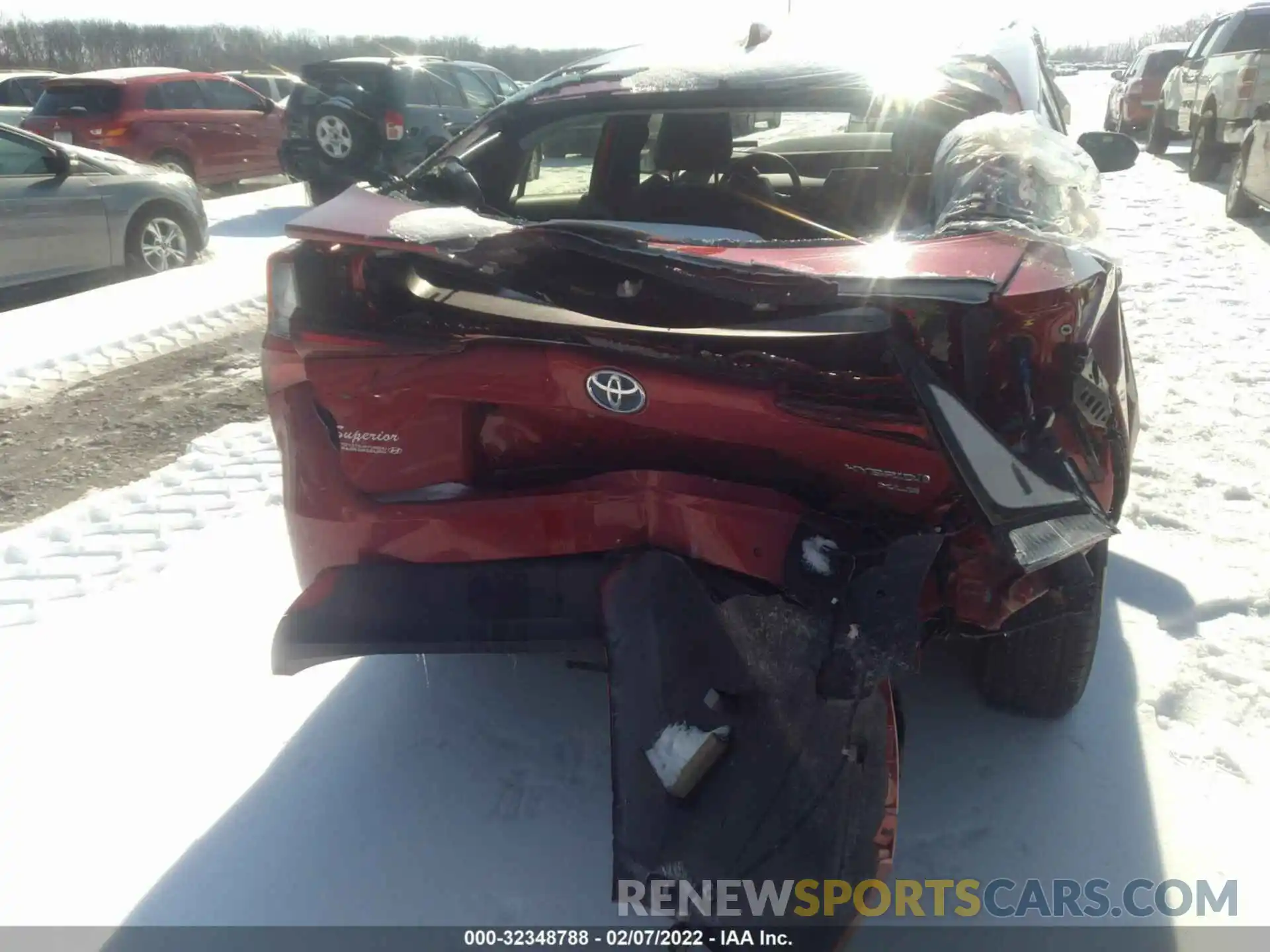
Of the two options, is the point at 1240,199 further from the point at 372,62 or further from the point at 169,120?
the point at 169,120

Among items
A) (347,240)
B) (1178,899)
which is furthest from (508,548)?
(1178,899)

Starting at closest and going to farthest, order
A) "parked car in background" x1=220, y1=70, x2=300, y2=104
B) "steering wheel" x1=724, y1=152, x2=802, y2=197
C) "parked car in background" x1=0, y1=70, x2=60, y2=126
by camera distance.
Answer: "steering wheel" x1=724, y1=152, x2=802, y2=197, "parked car in background" x1=0, y1=70, x2=60, y2=126, "parked car in background" x1=220, y1=70, x2=300, y2=104

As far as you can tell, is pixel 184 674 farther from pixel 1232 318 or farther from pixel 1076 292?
pixel 1232 318

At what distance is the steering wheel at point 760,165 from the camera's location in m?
3.25

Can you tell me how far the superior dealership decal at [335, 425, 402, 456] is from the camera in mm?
2088

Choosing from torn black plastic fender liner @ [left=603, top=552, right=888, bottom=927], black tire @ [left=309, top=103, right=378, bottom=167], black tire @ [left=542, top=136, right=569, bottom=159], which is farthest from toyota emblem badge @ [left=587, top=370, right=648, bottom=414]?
black tire @ [left=309, top=103, right=378, bottom=167]

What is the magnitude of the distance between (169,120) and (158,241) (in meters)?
4.95

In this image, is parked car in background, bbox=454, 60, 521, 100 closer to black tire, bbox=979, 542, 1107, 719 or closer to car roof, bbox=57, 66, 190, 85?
car roof, bbox=57, 66, 190, 85

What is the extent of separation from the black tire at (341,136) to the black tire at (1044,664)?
10.7 metres

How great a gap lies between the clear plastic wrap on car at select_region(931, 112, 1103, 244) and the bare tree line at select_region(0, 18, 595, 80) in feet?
118

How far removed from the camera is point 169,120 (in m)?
12.0

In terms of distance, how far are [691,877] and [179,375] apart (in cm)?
480

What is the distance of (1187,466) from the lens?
3912 millimetres

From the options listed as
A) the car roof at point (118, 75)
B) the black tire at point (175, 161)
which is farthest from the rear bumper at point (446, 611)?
the car roof at point (118, 75)
